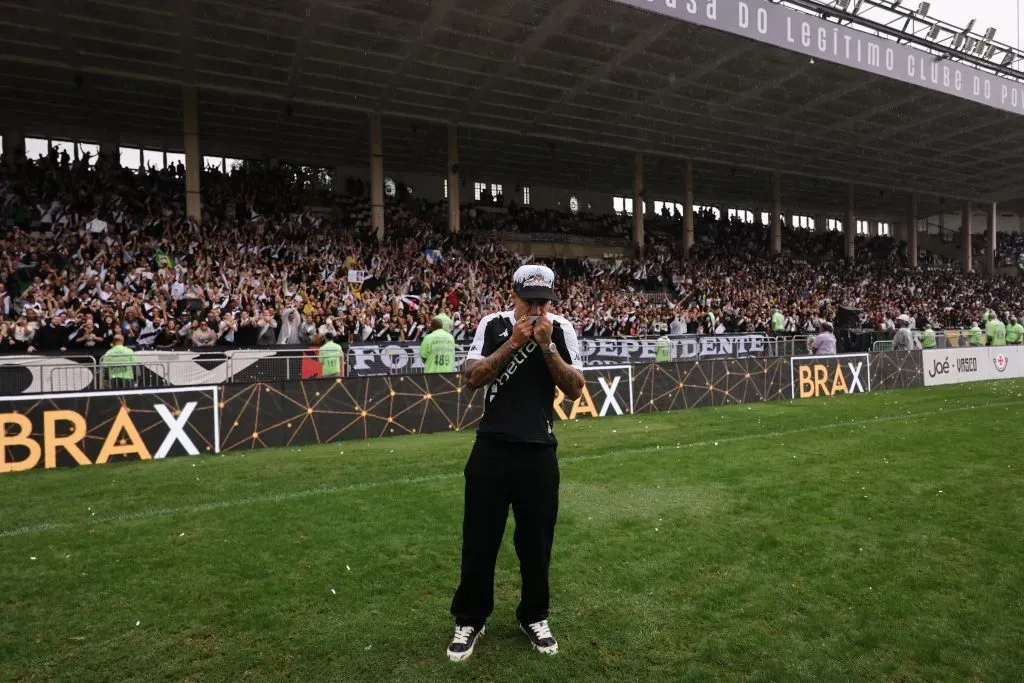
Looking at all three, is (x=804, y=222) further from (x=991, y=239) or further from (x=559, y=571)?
(x=559, y=571)

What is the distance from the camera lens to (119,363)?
1183 centimetres

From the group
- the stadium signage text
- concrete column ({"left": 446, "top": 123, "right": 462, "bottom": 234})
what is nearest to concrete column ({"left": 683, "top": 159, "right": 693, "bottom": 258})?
the stadium signage text

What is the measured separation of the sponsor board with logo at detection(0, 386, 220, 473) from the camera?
9.46m

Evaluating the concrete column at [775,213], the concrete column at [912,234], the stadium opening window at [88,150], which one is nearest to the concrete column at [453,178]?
the stadium opening window at [88,150]

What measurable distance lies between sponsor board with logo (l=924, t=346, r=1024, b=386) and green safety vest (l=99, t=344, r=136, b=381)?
2104cm

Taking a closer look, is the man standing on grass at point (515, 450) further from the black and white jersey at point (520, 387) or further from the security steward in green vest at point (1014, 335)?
the security steward in green vest at point (1014, 335)

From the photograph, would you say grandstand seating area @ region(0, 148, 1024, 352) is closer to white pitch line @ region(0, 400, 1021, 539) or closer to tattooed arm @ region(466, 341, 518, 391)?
white pitch line @ region(0, 400, 1021, 539)

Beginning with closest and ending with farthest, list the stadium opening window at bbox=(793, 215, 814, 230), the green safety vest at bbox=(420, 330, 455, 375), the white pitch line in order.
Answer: the white pitch line < the green safety vest at bbox=(420, 330, 455, 375) < the stadium opening window at bbox=(793, 215, 814, 230)

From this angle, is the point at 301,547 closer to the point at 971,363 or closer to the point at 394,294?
the point at 394,294

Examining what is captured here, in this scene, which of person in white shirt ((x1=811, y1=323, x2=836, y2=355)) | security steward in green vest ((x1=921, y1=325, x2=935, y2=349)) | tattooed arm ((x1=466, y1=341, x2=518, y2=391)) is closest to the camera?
tattooed arm ((x1=466, y1=341, x2=518, y2=391))

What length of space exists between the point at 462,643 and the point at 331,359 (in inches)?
436

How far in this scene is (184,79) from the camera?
2597cm

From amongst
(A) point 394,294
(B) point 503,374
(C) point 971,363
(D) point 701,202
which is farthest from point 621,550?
(D) point 701,202

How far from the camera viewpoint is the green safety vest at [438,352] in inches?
526
